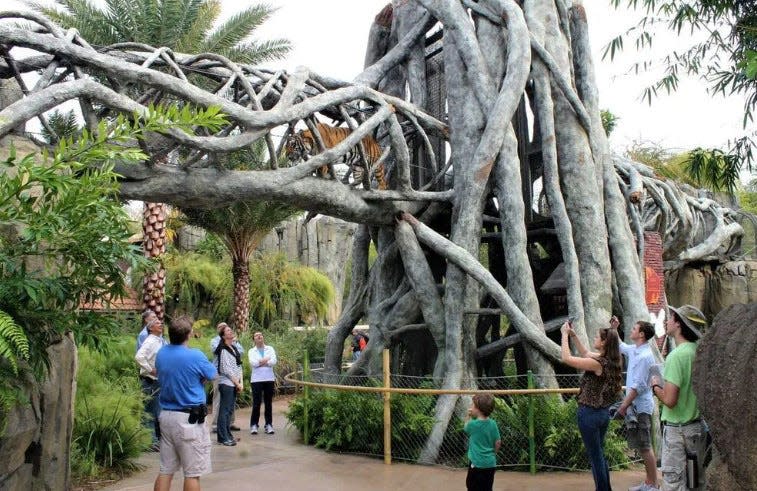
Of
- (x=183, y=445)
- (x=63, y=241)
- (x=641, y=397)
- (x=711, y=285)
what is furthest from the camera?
(x=711, y=285)

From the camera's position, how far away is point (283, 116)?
8.10m

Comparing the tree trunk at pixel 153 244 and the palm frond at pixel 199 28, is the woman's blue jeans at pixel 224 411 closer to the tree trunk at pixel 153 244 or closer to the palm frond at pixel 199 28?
the tree trunk at pixel 153 244

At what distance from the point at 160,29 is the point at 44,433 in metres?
12.3

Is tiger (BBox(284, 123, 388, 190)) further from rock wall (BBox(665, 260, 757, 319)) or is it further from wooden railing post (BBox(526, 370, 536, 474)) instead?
rock wall (BBox(665, 260, 757, 319))

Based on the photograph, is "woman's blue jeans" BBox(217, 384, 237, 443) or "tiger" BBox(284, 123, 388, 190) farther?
"tiger" BBox(284, 123, 388, 190)

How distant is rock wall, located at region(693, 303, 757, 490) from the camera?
454 cm

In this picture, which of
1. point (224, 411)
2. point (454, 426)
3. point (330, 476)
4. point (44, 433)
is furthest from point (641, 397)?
point (224, 411)

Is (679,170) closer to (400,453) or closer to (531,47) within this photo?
(531,47)

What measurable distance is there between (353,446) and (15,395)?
209 inches

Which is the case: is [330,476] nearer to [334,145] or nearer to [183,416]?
[183,416]

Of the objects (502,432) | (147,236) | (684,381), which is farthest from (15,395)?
(147,236)

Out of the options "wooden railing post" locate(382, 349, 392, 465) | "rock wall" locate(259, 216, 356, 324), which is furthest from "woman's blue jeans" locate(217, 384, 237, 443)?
"rock wall" locate(259, 216, 356, 324)

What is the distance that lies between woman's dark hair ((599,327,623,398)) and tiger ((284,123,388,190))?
14.8ft

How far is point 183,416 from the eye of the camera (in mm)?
5641
